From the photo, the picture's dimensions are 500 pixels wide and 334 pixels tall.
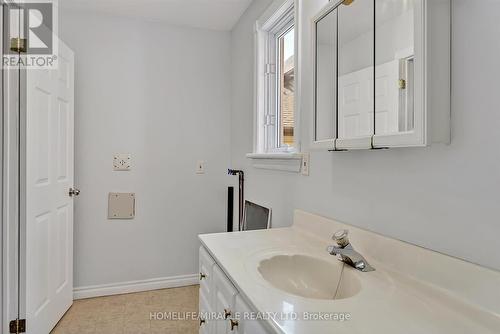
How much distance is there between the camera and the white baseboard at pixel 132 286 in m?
Answer: 2.59

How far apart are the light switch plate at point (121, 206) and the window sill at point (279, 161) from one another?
1.19 metres

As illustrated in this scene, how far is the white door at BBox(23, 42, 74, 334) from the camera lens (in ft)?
5.84

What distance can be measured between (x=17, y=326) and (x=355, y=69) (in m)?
2.21

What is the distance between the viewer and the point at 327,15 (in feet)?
4.44

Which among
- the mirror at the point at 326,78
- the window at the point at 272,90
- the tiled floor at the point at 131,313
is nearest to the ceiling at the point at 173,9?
the window at the point at 272,90

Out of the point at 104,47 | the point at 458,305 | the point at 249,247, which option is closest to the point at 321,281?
the point at 249,247

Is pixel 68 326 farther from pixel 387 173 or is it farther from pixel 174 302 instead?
pixel 387 173

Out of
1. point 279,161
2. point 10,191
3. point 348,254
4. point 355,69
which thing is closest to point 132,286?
point 10,191

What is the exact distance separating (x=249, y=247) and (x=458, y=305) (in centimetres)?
77

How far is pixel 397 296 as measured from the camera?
35.3 inches

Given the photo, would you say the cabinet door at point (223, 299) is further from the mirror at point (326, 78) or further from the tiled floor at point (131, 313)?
the tiled floor at point (131, 313)

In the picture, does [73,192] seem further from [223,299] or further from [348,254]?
[348,254]

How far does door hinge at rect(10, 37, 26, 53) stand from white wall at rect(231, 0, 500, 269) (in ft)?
5.85

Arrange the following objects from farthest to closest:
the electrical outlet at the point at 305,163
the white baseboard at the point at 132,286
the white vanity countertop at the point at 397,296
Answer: the white baseboard at the point at 132,286, the electrical outlet at the point at 305,163, the white vanity countertop at the point at 397,296
